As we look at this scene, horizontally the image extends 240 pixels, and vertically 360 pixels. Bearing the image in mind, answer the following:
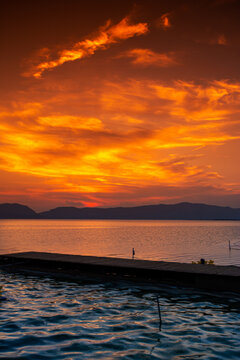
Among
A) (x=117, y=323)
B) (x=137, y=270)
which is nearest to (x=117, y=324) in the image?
(x=117, y=323)

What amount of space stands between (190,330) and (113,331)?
9.48 ft

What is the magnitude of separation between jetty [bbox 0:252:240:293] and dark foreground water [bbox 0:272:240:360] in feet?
4.42

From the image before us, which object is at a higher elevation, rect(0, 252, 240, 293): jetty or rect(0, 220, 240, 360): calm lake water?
rect(0, 252, 240, 293): jetty

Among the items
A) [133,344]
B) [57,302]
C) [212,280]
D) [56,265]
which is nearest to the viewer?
[133,344]

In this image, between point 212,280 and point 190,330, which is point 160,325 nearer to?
point 190,330

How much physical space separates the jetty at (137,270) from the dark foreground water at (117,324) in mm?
1349

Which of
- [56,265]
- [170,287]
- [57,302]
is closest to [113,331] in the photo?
[57,302]

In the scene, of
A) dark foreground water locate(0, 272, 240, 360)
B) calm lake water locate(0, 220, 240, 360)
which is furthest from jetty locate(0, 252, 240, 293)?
dark foreground water locate(0, 272, 240, 360)

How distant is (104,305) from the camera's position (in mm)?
16594

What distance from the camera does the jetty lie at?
19984 mm

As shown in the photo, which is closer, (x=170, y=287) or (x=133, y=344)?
(x=133, y=344)

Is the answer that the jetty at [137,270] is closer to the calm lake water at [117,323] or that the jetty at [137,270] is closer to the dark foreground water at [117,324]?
the calm lake water at [117,323]

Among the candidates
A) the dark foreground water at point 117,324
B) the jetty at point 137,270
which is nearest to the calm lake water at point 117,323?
the dark foreground water at point 117,324

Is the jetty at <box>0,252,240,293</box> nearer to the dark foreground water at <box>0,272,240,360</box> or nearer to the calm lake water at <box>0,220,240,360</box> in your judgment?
the calm lake water at <box>0,220,240,360</box>
